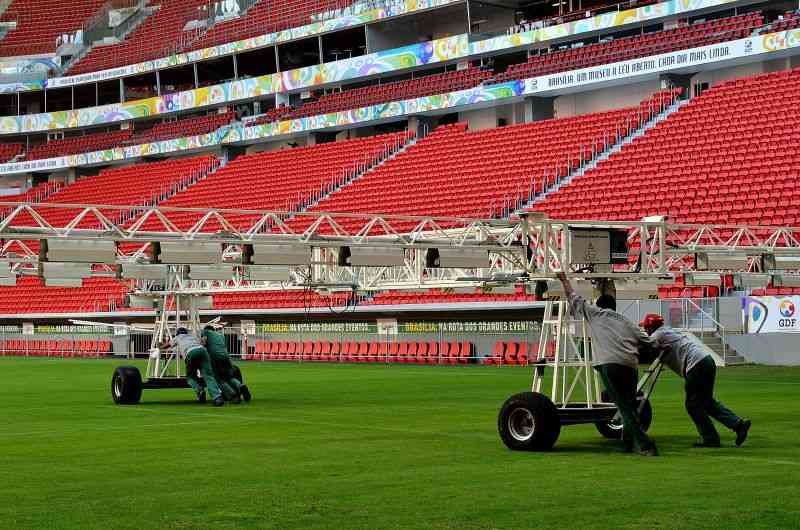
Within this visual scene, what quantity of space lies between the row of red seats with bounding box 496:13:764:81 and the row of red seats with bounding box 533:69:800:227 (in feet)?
6.68

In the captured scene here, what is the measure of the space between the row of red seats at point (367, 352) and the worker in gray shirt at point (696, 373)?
28.5 m

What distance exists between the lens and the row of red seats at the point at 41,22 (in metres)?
81.2

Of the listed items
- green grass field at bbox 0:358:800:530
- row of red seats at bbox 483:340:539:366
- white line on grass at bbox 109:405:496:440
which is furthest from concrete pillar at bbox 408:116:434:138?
A: white line on grass at bbox 109:405:496:440

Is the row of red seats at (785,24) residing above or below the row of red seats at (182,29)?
below

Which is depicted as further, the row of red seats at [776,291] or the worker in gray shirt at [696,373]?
the row of red seats at [776,291]

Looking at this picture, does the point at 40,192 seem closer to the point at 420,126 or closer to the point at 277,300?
the point at 420,126

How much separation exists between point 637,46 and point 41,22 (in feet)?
158

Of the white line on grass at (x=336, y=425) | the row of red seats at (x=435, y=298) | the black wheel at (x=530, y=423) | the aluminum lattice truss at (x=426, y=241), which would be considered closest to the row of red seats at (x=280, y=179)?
the row of red seats at (x=435, y=298)

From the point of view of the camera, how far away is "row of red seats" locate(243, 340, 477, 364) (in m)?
43.2

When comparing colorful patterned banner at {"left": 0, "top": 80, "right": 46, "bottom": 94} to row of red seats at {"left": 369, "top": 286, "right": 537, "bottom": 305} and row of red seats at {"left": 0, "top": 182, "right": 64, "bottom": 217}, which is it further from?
row of red seats at {"left": 369, "top": 286, "right": 537, "bottom": 305}

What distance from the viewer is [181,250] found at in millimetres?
20812

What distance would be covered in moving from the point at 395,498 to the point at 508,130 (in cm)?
4490

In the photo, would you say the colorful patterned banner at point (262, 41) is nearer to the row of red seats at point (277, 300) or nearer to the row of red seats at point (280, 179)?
the row of red seats at point (280, 179)

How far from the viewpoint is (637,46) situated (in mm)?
49938
